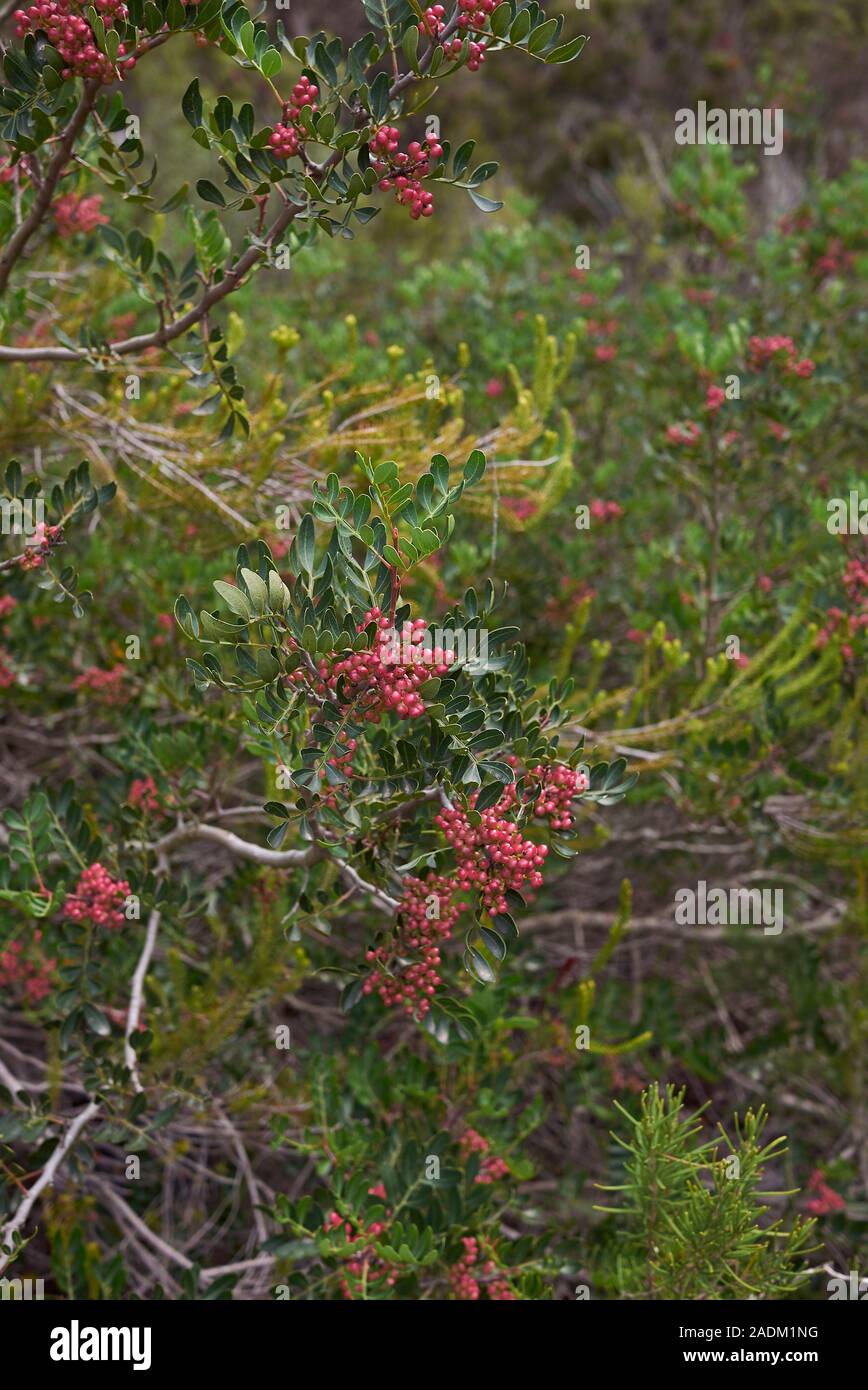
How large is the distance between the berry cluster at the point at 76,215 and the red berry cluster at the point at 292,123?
1274mm

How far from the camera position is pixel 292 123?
1.71 meters

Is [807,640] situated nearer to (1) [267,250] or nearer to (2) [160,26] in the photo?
(1) [267,250]

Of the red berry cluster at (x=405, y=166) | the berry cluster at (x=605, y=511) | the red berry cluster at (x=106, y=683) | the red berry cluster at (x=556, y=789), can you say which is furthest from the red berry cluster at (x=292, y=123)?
the berry cluster at (x=605, y=511)

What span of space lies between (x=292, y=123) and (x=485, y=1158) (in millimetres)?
2088

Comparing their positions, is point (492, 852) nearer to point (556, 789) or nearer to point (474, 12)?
point (556, 789)

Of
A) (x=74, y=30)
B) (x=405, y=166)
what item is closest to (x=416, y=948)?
(x=405, y=166)

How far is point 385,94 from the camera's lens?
1.67 m

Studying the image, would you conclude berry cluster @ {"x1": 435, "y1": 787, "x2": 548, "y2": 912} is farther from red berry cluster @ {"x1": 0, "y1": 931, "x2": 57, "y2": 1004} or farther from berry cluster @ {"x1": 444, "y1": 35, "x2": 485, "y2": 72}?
red berry cluster @ {"x1": 0, "y1": 931, "x2": 57, "y2": 1004}

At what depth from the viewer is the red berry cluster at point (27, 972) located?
8.63 ft

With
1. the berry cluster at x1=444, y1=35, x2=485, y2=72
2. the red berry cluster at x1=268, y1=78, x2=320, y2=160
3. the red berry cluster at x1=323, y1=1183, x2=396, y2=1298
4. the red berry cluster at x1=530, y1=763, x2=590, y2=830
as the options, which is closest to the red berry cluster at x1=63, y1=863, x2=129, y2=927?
the red berry cluster at x1=323, y1=1183, x2=396, y2=1298

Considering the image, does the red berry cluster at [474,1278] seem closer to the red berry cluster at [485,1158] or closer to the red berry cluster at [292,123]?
the red berry cluster at [485,1158]

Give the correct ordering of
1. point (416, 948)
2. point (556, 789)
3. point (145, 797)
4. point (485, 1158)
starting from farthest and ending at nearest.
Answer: point (485, 1158)
point (145, 797)
point (416, 948)
point (556, 789)
